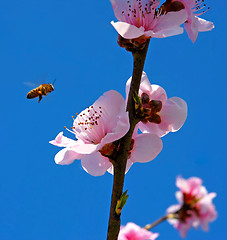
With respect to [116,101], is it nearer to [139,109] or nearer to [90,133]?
[139,109]

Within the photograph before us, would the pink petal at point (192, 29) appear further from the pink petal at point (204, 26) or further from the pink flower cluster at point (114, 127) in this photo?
the pink flower cluster at point (114, 127)

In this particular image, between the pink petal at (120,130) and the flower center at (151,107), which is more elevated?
the flower center at (151,107)

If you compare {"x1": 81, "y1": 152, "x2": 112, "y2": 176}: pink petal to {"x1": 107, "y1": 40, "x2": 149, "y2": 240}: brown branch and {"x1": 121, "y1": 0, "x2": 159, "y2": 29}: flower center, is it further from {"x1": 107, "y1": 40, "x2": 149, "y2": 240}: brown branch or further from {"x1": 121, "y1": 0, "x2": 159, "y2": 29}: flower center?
{"x1": 121, "y1": 0, "x2": 159, "y2": 29}: flower center

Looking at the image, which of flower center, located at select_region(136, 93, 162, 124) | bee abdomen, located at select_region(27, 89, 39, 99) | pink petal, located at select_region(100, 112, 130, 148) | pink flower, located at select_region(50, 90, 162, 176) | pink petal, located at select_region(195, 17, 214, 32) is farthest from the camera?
bee abdomen, located at select_region(27, 89, 39, 99)

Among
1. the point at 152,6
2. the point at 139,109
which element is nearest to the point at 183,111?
the point at 139,109

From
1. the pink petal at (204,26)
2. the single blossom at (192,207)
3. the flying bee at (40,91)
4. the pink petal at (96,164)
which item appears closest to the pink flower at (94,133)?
the pink petal at (96,164)

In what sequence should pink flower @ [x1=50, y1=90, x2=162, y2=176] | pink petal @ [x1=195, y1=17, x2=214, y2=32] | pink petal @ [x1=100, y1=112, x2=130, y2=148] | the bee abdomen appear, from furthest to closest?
the bee abdomen < pink petal @ [x1=195, y1=17, x2=214, y2=32] < pink flower @ [x1=50, y1=90, x2=162, y2=176] < pink petal @ [x1=100, y1=112, x2=130, y2=148]

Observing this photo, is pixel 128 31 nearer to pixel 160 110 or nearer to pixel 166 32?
pixel 166 32

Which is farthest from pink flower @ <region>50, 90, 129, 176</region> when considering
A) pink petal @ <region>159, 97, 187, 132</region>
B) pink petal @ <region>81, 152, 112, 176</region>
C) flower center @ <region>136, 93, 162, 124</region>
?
pink petal @ <region>159, 97, 187, 132</region>
